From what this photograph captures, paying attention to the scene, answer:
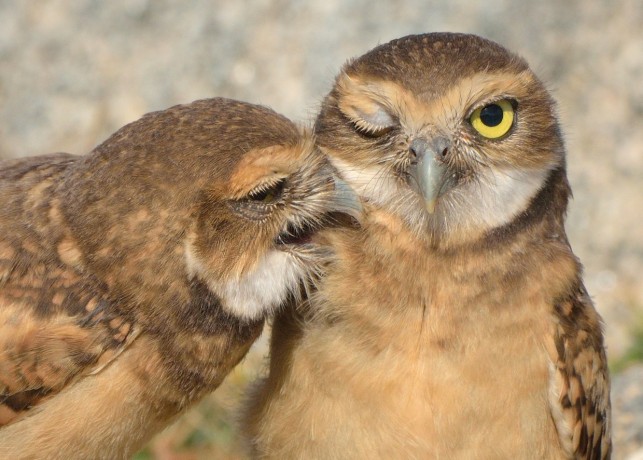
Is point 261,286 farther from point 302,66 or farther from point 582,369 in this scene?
point 302,66

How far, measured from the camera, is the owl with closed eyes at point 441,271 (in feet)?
14.7

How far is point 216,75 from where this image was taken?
888 centimetres

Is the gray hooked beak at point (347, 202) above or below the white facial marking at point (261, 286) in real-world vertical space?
above

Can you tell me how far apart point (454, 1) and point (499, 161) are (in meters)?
4.37

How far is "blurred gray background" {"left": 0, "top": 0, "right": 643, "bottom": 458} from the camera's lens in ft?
28.1

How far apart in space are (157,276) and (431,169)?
3.81ft

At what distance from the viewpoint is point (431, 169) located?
438 cm

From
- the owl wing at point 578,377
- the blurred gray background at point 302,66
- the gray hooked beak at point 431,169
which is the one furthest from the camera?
the blurred gray background at point 302,66

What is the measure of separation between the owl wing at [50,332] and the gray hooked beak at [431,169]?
1.29m

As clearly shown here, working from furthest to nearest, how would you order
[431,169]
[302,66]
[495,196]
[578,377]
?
1. [302,66]
2. [578,377]
3. [495,196]
4. [431,169]

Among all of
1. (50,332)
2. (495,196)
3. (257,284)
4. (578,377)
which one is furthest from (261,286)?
(578,377)

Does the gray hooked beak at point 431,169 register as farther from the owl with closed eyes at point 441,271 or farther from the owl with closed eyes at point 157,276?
the owl with closed eyes at point 157,276

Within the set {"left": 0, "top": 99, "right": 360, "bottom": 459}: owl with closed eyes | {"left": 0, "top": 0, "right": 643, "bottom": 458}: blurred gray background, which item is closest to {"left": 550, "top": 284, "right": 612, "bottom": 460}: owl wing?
{"left": 0, "top": 99, "right": 360, "bottom": 459}: owl with closed eyes

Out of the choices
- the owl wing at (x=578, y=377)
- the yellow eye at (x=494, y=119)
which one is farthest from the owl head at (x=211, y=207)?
the owl wing at (x=578, y=377)
